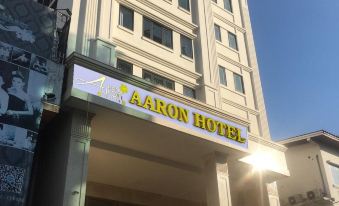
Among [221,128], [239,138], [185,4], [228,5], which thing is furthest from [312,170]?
[185,4]

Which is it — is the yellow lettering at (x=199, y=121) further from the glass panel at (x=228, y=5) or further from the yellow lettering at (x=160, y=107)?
the glass panel at (x=228, y=5)

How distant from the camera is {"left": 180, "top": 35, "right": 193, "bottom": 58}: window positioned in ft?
62.8

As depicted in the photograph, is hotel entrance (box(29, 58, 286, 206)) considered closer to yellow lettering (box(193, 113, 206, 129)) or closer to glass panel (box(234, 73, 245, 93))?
yellow lettering (box(193, 113, 206, 129))

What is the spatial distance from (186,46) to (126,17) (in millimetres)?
3485

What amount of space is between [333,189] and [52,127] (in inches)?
689

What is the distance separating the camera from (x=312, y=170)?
961 inches

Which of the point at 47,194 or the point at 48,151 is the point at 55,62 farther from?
the point at 47,194

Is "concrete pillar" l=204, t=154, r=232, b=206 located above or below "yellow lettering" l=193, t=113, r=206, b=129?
below

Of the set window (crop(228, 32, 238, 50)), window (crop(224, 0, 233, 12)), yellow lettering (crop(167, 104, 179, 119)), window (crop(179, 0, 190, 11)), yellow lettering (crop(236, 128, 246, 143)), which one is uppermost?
window (crop(224, 0, 233, 12))

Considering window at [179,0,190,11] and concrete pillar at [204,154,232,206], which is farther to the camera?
window at [179,0,190,11]

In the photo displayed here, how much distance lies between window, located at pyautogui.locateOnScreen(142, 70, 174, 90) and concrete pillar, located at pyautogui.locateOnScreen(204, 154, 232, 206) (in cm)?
370

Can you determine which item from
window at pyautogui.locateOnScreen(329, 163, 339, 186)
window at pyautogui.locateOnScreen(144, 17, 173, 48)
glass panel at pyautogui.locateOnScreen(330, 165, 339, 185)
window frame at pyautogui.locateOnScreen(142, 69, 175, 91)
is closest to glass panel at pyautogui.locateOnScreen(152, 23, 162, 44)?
window at pyautogui.locateOnScreen(144, 17, 173, 48)

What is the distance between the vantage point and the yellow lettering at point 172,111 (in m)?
13.9

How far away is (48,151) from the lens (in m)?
13.2
